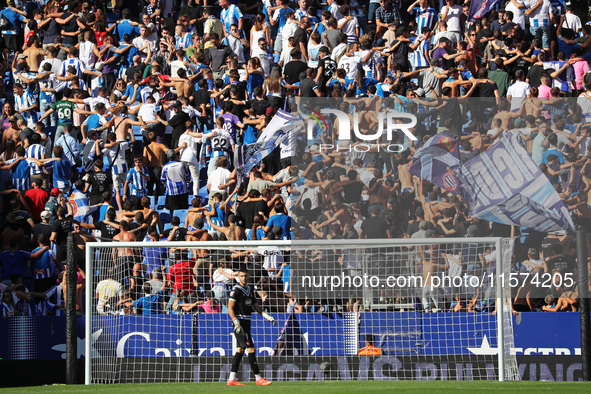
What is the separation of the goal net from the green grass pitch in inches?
31.8

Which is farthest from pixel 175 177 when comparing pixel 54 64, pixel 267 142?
pixel 54 64

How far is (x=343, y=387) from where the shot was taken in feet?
37.3

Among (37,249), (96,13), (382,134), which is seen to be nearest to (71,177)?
(37,249)

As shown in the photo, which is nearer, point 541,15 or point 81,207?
point 81,207

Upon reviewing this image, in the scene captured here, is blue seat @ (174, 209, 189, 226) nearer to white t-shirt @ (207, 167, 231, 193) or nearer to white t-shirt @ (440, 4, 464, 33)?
white t-shirt @ (207, 167, 231, 193)

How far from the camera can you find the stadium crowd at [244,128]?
47.2 feet

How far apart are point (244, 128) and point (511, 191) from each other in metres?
5.68

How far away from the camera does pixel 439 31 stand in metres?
19.6

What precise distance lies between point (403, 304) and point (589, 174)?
3.52 meters

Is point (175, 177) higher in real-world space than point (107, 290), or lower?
higher

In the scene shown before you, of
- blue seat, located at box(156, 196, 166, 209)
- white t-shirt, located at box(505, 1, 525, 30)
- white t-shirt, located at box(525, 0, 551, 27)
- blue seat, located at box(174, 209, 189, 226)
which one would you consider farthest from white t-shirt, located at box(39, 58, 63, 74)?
white t-shirt, located at box(525, 0, 551, 27)

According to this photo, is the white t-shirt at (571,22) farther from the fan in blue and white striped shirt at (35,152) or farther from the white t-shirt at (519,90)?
the fan in blue and white striped shirt at (35,152)

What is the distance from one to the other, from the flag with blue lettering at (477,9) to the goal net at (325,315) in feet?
24.3

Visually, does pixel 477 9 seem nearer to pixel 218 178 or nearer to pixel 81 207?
pixel 218 178
